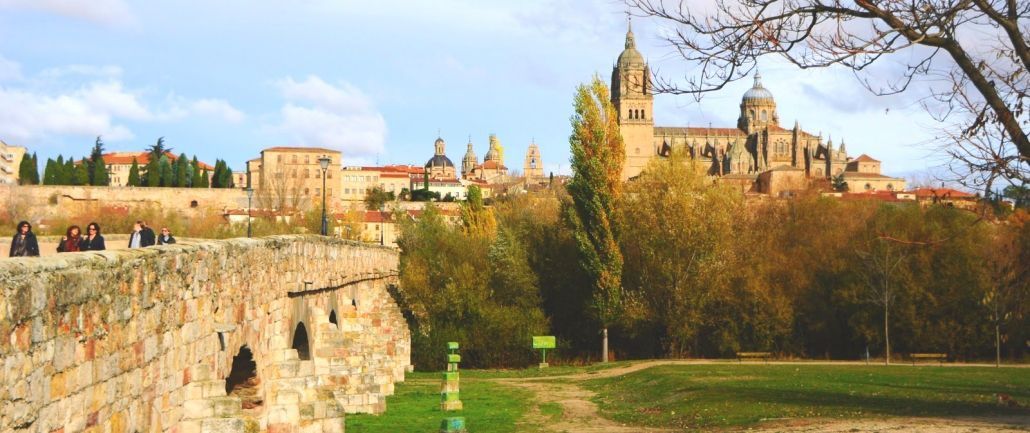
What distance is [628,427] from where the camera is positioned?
71.0 ft

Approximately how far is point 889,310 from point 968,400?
67.4 feet

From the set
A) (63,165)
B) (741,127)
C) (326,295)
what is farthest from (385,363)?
(741,127)

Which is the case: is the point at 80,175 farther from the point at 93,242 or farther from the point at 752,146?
the point at 93,242

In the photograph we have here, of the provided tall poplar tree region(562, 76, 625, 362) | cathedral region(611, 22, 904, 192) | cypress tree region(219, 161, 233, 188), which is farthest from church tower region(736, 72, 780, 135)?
tall poplar tree region(562, 76, 625, 362)

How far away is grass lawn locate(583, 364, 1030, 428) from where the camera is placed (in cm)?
2038

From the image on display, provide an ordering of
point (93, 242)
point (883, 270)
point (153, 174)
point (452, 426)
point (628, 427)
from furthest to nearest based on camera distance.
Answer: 1. point (153, 174)
2. point (883, 270)
3. point (628, 427)
4. point (93, 242)
5. point (452, 426)

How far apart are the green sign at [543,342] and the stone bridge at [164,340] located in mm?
22847

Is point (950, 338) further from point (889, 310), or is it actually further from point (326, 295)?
point (326, 295)

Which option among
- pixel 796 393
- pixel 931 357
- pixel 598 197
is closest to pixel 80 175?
pixel 598 197

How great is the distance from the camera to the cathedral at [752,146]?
6230 inches

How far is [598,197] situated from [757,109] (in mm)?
155508

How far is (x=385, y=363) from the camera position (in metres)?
28.4

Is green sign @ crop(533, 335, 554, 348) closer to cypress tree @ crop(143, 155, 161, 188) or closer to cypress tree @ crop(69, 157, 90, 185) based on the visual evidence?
cypress tree @ crop(143, 155, 161, 188)

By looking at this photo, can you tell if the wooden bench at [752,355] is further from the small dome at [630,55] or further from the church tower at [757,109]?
the church tower at [757,109]
